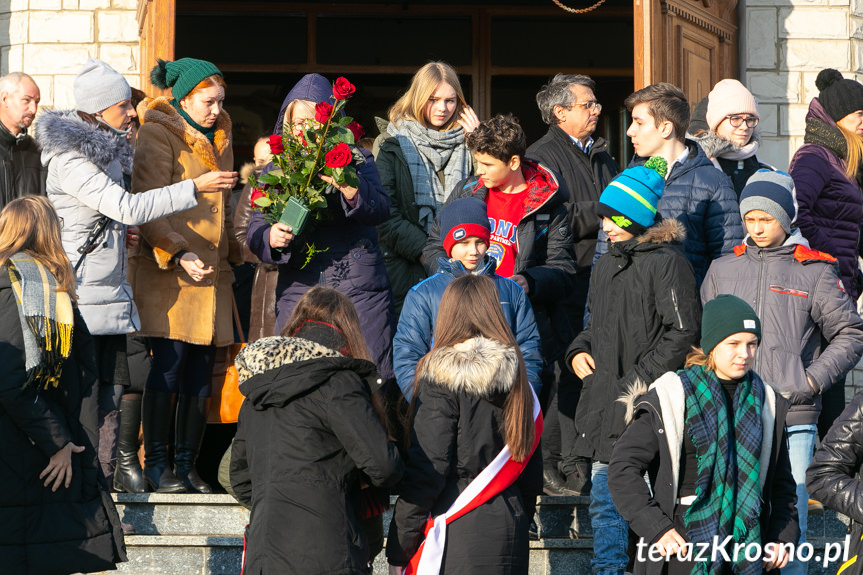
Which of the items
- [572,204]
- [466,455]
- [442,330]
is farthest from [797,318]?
[466,455]

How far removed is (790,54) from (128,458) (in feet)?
20.5

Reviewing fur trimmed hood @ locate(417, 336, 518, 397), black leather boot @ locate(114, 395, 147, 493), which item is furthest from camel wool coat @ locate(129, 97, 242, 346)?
fur trimmed hood @ locate(417, 336, 518, 397)

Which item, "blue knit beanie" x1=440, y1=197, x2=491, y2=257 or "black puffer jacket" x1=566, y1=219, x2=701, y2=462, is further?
"blue knit beanie" x1=440, y1=197, x2=491, y2=257

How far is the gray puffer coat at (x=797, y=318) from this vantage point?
544 centimetres

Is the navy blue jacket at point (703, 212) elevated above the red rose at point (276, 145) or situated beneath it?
situated beneath

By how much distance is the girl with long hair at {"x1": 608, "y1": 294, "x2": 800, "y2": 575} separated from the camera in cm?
415

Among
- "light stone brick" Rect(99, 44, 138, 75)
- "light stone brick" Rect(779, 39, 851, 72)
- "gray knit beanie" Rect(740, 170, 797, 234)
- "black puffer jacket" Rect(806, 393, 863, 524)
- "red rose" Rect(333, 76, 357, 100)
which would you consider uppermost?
"light stone brick" Rect(779, 39, 851, 72)

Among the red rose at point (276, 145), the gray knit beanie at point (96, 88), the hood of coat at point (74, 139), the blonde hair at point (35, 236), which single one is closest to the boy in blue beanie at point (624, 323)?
the red rose at point (276, 145)

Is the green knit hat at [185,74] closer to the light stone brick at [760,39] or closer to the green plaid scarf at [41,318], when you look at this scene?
the green plaid scarf at [41,318]

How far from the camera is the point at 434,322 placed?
541 centimetres

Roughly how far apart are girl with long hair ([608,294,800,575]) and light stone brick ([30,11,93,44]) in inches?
264

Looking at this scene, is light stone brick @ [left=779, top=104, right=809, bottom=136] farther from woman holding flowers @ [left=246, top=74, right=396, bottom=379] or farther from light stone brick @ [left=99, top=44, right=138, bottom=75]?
light stone brick @ [left=99, top=44, right=138, bottom=75]

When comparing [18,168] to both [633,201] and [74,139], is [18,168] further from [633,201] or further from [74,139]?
[633,201]

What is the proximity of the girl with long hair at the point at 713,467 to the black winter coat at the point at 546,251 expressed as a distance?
1.76 meters
